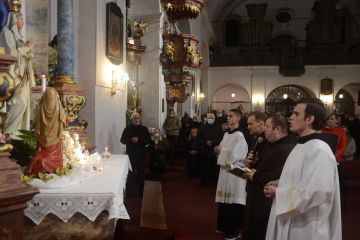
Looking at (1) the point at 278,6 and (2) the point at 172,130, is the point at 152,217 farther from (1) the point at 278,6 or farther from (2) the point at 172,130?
(1) the point at 278,6

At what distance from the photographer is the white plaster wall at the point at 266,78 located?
2330 centimetres

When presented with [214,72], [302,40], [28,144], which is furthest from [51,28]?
[302,40]

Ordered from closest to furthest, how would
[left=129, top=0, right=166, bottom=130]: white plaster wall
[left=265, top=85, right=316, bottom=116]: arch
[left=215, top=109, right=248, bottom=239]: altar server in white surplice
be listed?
[left=215, top=109, right=248, bottom=239]: altar server in white surplice, [left=129, top=0, right=166, bottom=130]: white plaster wall, [left=265, top=85, right=316, bottom=116]: arch

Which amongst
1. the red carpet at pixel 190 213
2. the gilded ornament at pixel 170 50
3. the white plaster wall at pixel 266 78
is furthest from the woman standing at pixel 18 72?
the white plaster wall at pixel 266 78

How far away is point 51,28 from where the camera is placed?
24.2 ft

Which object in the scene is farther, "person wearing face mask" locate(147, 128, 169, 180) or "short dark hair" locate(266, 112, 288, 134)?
"person wearing face mask" locate(147, 128, 169, 180)

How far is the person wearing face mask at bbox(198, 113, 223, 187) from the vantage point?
8547mm

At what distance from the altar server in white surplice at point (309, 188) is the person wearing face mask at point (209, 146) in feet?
17.8

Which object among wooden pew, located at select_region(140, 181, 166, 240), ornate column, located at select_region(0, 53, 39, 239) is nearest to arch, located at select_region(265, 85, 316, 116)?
wooden pew, located at select_region(140, 181, 166, 240)

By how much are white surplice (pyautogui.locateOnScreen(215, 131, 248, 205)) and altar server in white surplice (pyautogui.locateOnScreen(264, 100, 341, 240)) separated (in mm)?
2472

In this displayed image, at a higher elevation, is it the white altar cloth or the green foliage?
the green foliage

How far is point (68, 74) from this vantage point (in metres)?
6.11

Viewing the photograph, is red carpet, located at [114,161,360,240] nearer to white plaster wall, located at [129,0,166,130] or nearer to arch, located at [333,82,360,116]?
white plaster wall, located at [129,0,166,130]

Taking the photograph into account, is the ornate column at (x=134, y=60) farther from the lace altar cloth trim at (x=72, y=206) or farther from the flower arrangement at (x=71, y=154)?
the lace altar cloth trim at (x=72, y=206)
